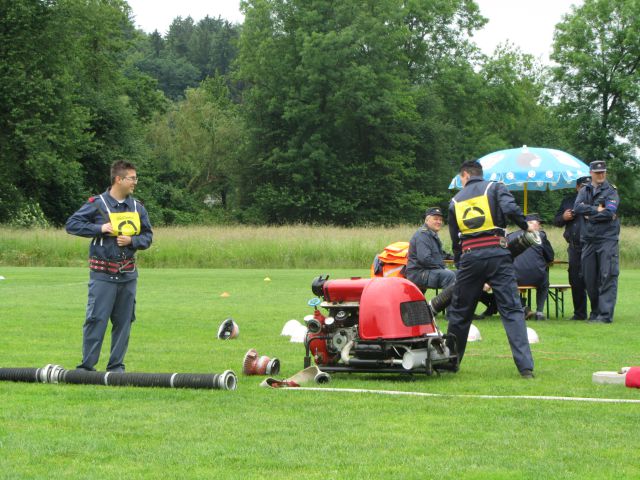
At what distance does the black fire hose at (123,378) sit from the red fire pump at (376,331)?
1.20 m

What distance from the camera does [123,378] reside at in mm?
8938

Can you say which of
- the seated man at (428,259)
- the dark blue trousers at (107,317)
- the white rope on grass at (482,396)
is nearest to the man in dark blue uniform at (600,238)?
the seated man at (428,259)

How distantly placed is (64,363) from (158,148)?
63.2 m

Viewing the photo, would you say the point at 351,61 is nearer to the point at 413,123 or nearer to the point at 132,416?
the point at 413,123

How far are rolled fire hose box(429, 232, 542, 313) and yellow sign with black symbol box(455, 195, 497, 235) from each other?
0.28 metres

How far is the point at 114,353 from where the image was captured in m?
9.59

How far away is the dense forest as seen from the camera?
211ft

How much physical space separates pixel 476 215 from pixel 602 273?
6.41 meters

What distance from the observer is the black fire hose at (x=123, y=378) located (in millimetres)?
→ 8711

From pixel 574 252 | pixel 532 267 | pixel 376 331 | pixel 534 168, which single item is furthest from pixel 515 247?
pixel 534 168

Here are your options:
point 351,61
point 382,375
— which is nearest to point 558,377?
point 382,375

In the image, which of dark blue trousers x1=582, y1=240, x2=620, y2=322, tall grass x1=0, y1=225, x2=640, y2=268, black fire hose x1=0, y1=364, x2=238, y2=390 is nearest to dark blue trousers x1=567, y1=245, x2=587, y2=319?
dark blue trousers x1=582, y1=240, x2=620, y2=322

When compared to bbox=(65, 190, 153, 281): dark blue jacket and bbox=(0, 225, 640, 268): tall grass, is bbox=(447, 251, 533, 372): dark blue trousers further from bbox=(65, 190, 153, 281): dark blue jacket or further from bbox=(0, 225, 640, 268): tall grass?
bbox=(0, 225, 640, 268): tall grass

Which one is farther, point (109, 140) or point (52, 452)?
point (109, 140)
